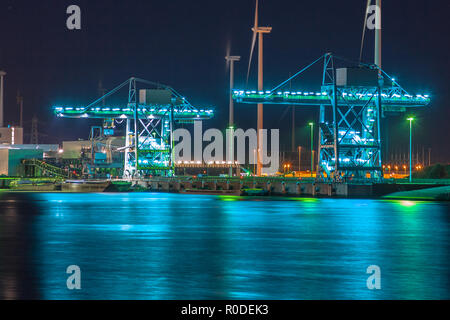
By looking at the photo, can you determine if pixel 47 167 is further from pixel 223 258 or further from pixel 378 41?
pixel 223 258

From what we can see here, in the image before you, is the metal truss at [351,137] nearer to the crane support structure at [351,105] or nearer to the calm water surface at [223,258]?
the crane support structure at [351,105]

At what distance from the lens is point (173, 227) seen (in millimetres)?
24906

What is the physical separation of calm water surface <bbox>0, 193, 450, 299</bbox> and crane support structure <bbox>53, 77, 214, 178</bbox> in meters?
56.4

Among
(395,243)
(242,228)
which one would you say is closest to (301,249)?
(395,243)

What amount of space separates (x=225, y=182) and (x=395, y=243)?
2062 inches

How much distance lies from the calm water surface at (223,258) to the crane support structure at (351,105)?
37.7 m

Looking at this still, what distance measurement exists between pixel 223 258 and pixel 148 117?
239 feet

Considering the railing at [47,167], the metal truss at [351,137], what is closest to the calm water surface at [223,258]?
the metal truss at [351,137]

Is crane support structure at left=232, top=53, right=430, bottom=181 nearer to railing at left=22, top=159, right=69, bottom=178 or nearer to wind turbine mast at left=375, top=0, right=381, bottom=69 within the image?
wind turbine mast at left=375, top=0, right=381, bottom=69

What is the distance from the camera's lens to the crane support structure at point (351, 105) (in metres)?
64.0

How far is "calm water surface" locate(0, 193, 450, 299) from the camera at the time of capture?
37.1ft

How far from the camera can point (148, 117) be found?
286 ft

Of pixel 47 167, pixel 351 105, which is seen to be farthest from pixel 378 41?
pixel 47 167

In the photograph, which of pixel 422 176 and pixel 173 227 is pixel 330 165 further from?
pixel 173 227
